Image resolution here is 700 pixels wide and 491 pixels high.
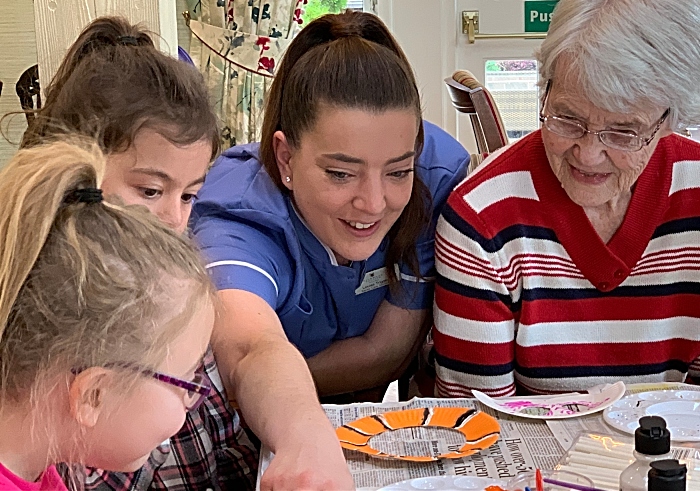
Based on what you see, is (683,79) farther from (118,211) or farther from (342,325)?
(118,211)

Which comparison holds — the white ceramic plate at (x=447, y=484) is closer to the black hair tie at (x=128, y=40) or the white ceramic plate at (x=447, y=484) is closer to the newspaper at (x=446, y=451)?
the newspaper at (x=446, y=451)

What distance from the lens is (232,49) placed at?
124 inches

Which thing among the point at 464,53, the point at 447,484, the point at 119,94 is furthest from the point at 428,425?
the point at 464,53

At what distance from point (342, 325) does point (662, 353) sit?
1.86ft

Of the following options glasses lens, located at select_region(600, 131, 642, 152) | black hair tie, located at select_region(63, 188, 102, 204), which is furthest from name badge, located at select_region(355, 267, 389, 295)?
black hair tie, located at select_region(63, 188, 102, 204)

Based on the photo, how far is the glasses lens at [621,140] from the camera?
1396mm

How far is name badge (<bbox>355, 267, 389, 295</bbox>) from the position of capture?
1608 mm

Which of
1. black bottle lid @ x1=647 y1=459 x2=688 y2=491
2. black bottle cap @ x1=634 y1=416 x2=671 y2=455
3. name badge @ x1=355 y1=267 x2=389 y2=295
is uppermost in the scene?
black bottle lid @ x1=647 y1=459 x2=688 y2=491

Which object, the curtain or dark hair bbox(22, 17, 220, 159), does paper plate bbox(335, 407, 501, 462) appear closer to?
dark hair bbox(22, 17, 220, 159)

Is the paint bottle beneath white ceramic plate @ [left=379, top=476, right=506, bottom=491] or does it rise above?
above

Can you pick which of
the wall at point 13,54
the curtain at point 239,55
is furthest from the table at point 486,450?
the curtain at point 239,55

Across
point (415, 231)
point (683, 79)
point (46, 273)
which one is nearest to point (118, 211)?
point (46, 273)

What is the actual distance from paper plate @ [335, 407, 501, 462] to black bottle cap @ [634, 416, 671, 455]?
322mm

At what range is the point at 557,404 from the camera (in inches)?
50.8
